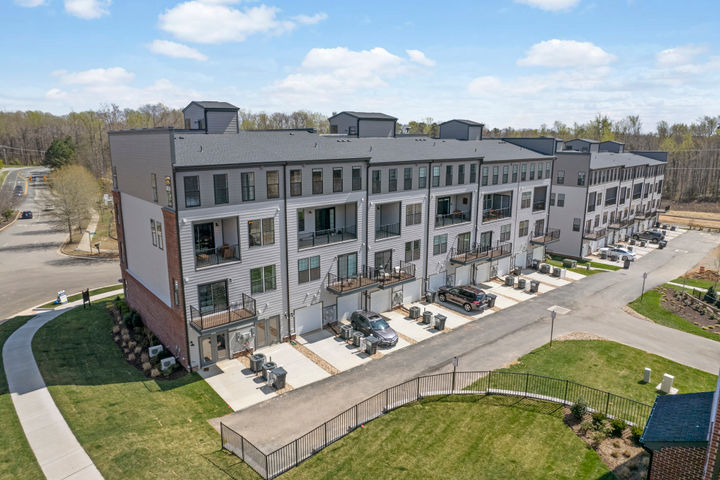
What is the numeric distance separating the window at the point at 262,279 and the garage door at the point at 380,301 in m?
8.82

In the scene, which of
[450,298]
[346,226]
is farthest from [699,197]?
[346,226]

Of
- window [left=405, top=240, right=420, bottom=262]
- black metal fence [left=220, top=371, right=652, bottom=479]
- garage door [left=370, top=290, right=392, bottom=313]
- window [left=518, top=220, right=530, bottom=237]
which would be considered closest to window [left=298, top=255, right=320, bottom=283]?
garage door [left=370, top=290, right=392, bottom=313]

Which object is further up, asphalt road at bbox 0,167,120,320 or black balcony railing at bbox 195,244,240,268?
black balcony railing at bbox 195,244,240,268

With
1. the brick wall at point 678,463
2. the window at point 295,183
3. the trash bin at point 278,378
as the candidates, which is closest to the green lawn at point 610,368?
the brick wall at point 678,463

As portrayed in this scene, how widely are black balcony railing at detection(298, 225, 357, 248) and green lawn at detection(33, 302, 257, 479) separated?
1075cm

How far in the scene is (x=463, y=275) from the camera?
132 feet

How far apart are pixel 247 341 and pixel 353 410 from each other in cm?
927

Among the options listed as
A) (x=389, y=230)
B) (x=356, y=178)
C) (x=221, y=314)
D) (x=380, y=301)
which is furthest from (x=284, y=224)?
(x=380, y=301)

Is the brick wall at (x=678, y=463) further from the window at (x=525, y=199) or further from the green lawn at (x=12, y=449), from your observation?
the window at (x=525, y=199)

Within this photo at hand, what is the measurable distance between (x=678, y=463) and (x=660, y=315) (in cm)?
2478

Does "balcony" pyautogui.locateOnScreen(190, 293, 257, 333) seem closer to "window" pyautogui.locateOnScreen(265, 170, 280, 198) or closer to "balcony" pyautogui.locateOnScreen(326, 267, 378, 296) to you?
"balcony" pyautogui.locateOnScreen(326, 267, 378, 296)

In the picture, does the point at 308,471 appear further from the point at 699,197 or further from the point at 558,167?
the point at 699,197

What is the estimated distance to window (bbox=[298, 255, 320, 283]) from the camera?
29.2 meters

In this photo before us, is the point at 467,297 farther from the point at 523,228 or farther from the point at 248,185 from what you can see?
the point at 248,185
